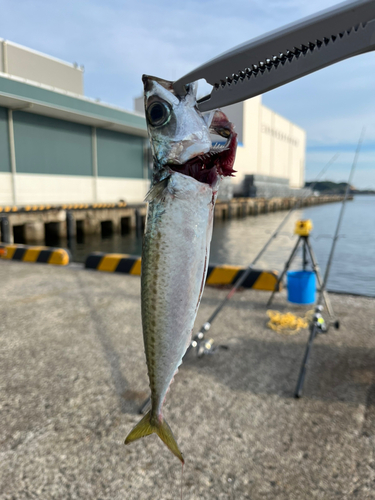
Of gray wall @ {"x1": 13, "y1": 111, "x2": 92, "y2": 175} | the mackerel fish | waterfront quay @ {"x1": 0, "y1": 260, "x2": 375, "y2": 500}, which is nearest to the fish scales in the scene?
the mackerel fish

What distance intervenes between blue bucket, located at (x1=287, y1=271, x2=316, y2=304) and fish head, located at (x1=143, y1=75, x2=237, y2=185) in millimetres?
4569

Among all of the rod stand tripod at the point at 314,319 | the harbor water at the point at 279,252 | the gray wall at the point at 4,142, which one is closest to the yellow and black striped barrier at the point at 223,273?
the rod stand tripod at the point at 314,319

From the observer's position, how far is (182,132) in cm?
109

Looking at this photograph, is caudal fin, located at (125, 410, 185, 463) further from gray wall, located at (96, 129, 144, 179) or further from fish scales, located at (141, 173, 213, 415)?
gray wall, located at (96, 129, 144, 179)

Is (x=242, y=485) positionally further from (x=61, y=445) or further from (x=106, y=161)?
(x=106, y=161)

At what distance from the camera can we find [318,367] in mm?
3777

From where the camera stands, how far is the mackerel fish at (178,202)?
3.59ft

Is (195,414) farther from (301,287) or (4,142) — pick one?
(4,142)

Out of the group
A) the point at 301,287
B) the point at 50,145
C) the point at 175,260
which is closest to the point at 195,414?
the point at 175,260

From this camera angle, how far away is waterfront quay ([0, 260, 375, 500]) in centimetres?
233

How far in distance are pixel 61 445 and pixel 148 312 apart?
80.5 inches

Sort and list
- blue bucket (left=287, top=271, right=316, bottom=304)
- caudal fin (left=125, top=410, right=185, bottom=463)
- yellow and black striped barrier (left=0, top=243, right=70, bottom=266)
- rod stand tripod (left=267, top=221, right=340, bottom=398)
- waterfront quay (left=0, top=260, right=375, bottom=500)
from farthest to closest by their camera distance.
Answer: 1. yellow and black striped barrier (left=0, top=243, right=70, bottom=266)
2. blue bucket (left=287, top=271, right=316, bottom=304)
3. rod stand tripod (left=267, top=221, right=340, bottom=398)
4. waterfront quay (left=0, top=260, right=375, bottom=500)
5. caudal fin (left=125, top=410, right=185, bottom=463)

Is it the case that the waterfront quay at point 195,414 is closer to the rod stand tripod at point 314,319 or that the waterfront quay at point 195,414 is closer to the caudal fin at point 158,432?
the rod stand tripod at point 314,319

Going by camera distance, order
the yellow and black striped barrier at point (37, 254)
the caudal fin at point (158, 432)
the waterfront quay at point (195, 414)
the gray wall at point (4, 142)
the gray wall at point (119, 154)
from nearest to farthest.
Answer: the caudal fin at point (158, 432), the waterfront quay at point (195, 414), the yellow and black striped barrier at point (37, 254), the gray wall at point (4, 142), the gray wall at point (119, 154)
